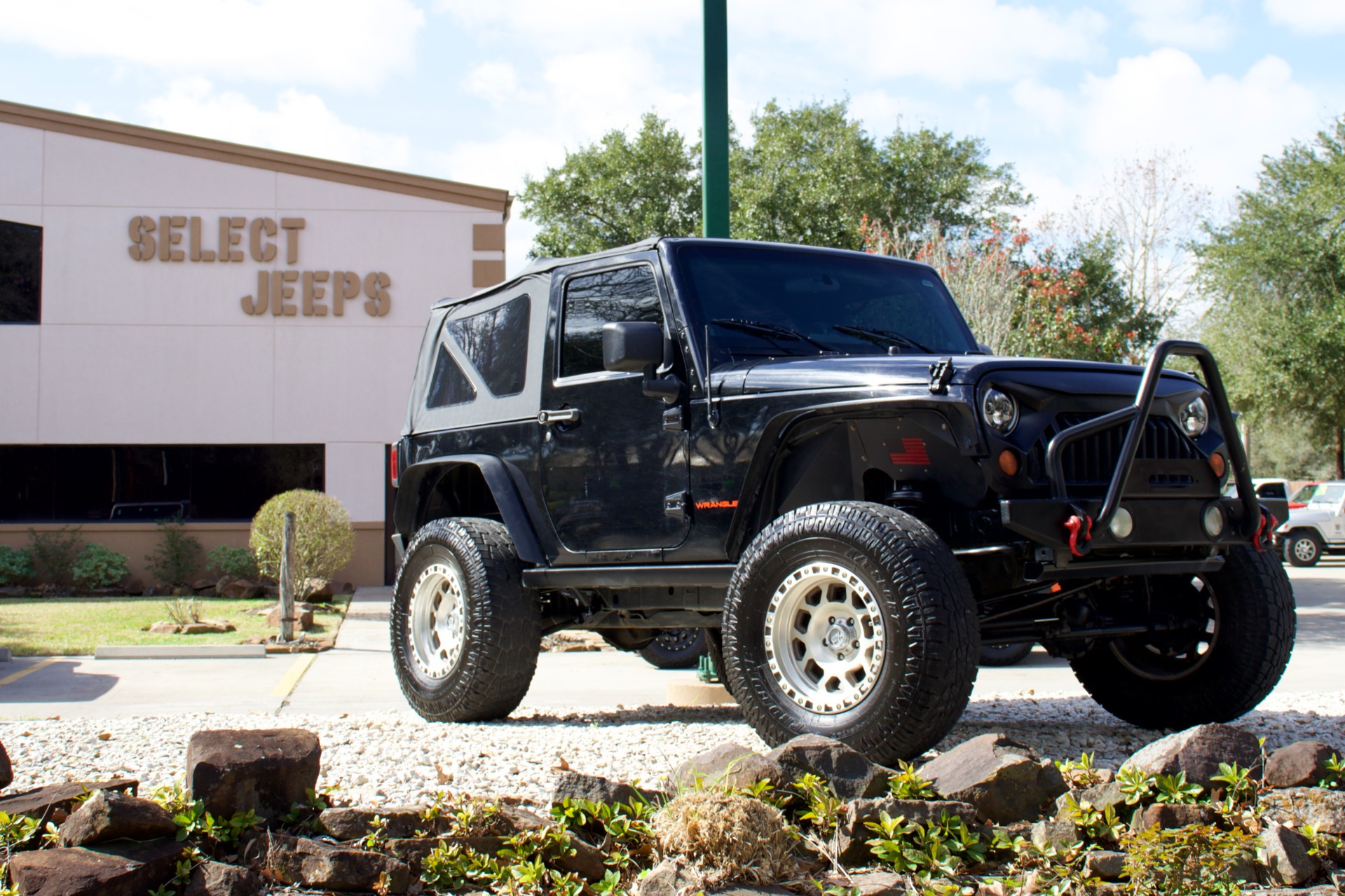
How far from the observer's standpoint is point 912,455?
15.3 ft

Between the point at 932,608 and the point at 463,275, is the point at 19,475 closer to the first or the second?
the point at 463,275

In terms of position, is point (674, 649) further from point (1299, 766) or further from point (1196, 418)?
point (1299, 766)

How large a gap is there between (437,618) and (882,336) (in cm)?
269

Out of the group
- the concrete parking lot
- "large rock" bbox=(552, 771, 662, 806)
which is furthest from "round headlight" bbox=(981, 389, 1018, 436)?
the concrete parking lot

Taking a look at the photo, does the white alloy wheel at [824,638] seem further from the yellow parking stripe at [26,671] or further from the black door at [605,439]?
the yellow parking stripe at [26,671]

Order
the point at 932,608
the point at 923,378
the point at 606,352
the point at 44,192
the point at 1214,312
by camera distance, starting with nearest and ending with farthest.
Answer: the point at 932,608 → the point at 923,378 → the point at 606,352 → the point at 44,192 → the point at 1214,312

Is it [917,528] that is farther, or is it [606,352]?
[606,352]

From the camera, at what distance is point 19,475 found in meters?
18.4

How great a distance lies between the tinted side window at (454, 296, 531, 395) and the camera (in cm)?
637

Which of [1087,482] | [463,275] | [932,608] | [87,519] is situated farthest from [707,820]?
[87,519]

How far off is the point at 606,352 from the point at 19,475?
53.4 feet

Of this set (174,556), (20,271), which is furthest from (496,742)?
(20,271)

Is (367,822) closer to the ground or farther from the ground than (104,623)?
farther from the ground

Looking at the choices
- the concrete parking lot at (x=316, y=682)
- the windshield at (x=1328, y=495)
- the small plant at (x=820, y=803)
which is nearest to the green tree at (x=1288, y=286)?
the windshield at (x=1328, y=495)
